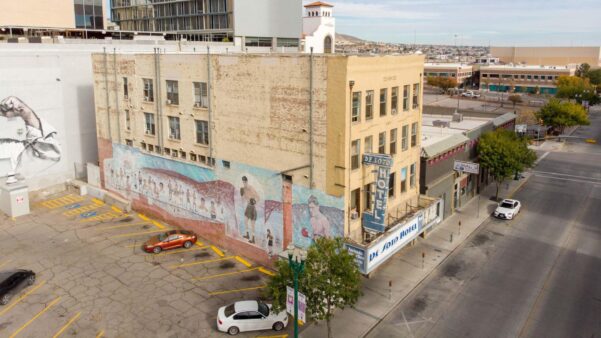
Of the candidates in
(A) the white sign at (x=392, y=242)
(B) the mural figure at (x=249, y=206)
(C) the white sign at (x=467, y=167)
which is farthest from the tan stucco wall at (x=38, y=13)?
(A) the white sign at (x=392, y=242)

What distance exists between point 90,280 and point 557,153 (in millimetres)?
65817

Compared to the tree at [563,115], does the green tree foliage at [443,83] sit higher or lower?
higher

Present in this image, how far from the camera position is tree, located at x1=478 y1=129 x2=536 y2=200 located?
45562mm

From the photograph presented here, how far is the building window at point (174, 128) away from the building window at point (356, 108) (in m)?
15.9

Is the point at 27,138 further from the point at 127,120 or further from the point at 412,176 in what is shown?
the point at 412,176

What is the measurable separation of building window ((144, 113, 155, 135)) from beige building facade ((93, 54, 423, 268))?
0.09m

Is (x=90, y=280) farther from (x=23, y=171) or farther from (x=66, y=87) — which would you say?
(x=66, y=87)

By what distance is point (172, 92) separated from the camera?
37.4 m

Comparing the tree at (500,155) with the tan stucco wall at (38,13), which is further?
the tan stucco wall at (38,13)

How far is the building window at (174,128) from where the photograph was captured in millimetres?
37656

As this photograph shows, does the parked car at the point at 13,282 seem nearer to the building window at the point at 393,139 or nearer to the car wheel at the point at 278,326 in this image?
the car wheel at the point at 278,326

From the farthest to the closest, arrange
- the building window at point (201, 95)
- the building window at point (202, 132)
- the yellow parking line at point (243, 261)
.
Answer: the building window at point (202, 132), the building window at point (201, 95), the yellow parking line at point (243, 261)

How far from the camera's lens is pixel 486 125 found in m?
49.8

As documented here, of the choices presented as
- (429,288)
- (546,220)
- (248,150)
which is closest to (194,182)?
(248,150)
